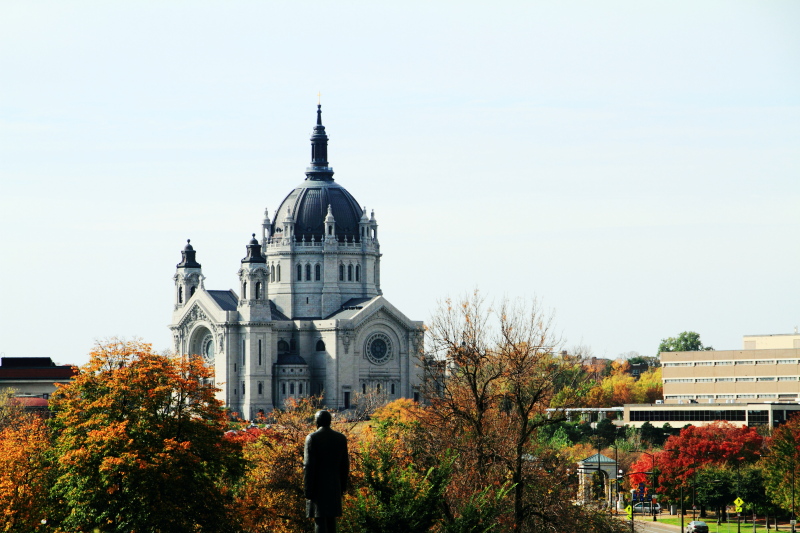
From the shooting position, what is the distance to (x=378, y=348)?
6688 inches

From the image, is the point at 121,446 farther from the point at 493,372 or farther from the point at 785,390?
the point at 785,390

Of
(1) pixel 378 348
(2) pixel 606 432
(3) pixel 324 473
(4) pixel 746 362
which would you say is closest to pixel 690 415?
(2) pixel 606 432

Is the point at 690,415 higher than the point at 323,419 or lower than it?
lower

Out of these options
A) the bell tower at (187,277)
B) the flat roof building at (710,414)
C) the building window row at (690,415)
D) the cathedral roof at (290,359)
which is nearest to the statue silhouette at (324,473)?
the flat roof building at (710,414)

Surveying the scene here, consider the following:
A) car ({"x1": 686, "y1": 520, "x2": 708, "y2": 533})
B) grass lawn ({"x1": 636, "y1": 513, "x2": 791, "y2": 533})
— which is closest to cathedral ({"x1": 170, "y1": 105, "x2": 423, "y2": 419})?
grass lawn ({"x1": 636, "y1": 513, "x2": 791, "y2": 533})

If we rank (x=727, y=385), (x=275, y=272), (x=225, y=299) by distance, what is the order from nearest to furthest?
(x=727, y=385) → (x=225, y=299) → (x=275, y=272)

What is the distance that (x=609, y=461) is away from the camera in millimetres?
104750

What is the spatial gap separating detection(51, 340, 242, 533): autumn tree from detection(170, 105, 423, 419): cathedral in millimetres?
98406

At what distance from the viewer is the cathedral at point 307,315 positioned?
163000 millimetres

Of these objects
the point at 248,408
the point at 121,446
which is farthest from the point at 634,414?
the point at 121,446

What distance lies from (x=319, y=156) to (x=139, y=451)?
12972 centimetres

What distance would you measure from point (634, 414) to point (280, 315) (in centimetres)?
4992

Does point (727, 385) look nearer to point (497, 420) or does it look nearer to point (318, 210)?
point (318, 210)

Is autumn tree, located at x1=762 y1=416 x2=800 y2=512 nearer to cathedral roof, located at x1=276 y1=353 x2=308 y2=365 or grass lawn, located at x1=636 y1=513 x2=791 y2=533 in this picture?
grass lawn, located at x1=636 y1=513 x2=791 y2=533
